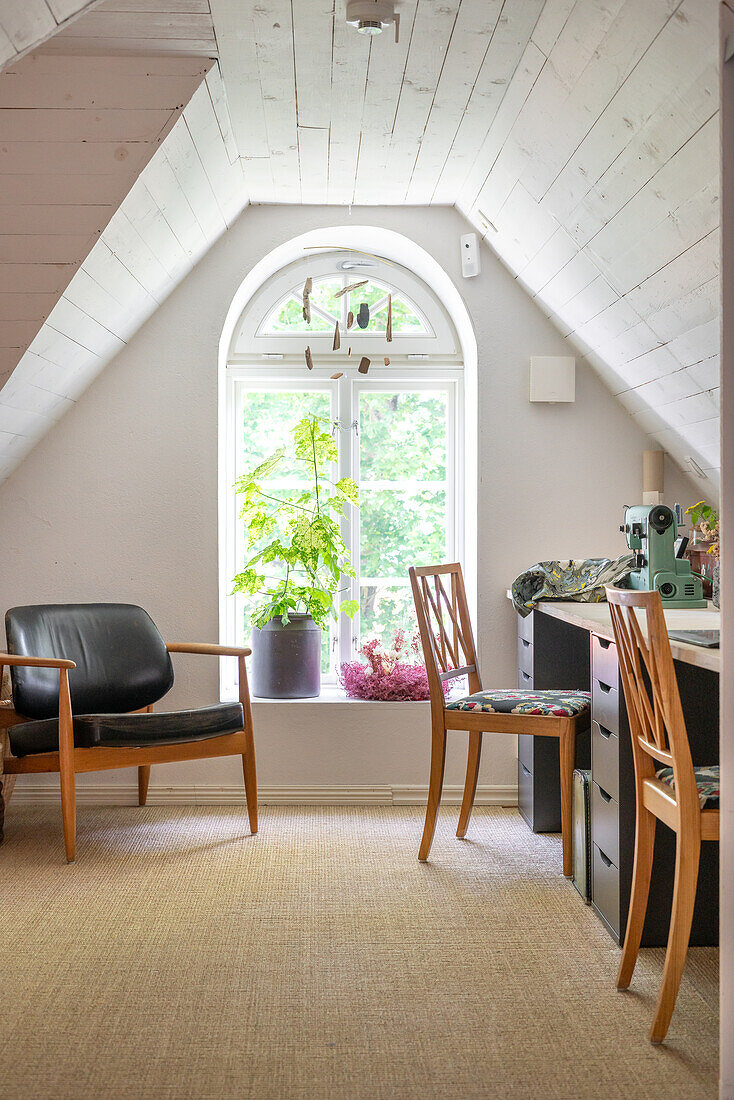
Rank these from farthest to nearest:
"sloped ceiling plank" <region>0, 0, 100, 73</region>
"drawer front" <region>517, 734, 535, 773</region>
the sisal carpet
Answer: "drawer front" <region>517, 734, 535, 773</region>
the sisal carpet
"sloped ceiling plank" <region>0, 0, 100, 73</region>

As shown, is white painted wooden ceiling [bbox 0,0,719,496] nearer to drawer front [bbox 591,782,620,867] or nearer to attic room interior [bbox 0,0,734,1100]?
attic room interior [bbox 0,0,734,1100]

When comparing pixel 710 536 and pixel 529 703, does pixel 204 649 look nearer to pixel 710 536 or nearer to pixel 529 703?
pixel 529 703

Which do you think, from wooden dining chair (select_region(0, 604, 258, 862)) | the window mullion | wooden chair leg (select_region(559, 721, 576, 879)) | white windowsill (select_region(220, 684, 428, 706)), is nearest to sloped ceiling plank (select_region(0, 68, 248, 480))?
wooden dining chair (select_region(0, 604, 258, 862))

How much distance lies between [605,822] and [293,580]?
186 centimetres

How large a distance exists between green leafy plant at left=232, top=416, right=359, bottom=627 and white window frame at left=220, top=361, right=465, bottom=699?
0.12 meters

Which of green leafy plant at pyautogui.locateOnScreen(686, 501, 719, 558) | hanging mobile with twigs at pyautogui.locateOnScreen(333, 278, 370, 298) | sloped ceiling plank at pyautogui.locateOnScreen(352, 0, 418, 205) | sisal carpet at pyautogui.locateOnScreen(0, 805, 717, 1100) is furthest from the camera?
hanging mobile with twigs at pyautogui.locateOnScreen(333, 278, 370, 298)

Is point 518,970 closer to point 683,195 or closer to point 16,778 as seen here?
point 683,195

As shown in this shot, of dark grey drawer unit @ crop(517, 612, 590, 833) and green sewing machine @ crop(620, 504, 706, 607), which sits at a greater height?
green sewing machine @ crop(620, 504, 706, 607)

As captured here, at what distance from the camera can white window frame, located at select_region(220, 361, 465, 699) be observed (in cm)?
419

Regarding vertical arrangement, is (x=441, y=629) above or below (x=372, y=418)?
below

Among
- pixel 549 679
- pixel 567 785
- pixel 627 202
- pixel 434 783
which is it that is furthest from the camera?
pixel 549 679

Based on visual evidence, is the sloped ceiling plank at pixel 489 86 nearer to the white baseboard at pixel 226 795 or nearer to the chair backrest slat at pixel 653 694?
the chair backrest slat at pixel 653 694

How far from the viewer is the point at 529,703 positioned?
297cm

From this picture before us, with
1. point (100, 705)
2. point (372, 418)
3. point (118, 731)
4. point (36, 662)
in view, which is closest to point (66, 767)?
point (118, 731)
